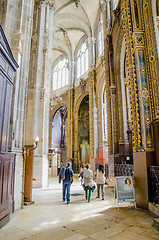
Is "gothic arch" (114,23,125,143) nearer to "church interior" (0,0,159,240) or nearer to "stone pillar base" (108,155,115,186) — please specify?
"church interior" (0,0,159,240)

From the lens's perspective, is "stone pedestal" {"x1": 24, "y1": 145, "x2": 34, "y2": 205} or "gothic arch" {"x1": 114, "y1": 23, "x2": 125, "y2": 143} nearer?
"stone pedestal" {"x1": 24, "y1": 145, "x2": 34, "y2": 205}

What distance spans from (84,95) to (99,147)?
6.86m

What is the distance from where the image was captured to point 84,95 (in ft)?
68.9

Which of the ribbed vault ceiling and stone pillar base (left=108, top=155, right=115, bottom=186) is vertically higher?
the ribbed vault ceiling

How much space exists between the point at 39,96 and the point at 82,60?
13.2m

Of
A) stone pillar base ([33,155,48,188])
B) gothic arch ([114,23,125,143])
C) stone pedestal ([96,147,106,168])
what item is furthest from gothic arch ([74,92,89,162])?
stone pillar base ([33,155,48,188])

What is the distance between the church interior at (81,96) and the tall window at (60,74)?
29.9 inches

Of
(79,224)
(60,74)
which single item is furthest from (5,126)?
(60,74)

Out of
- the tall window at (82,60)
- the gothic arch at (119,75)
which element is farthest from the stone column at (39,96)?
the tall window at (82,60)

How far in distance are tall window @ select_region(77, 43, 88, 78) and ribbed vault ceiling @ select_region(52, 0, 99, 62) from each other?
50.8 inches

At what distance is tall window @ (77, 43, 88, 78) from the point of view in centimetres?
2161

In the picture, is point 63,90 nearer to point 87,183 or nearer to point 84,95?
point 84,95

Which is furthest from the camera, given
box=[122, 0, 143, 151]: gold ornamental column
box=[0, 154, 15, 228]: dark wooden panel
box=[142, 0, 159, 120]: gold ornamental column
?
box=[122, 0, 143, 151]: gold ornamental column

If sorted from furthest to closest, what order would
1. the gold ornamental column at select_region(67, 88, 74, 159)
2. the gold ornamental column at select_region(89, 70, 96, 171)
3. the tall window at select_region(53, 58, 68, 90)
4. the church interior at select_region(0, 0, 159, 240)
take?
the tall window at select_region(53, 58, 68, 90), the gold ornamental column at select_region(67, 88, 74, 159), the gold ornamental column at select_region(89, 70, 96, 171), the church interior at select_region(0, 0, 159, 240)
